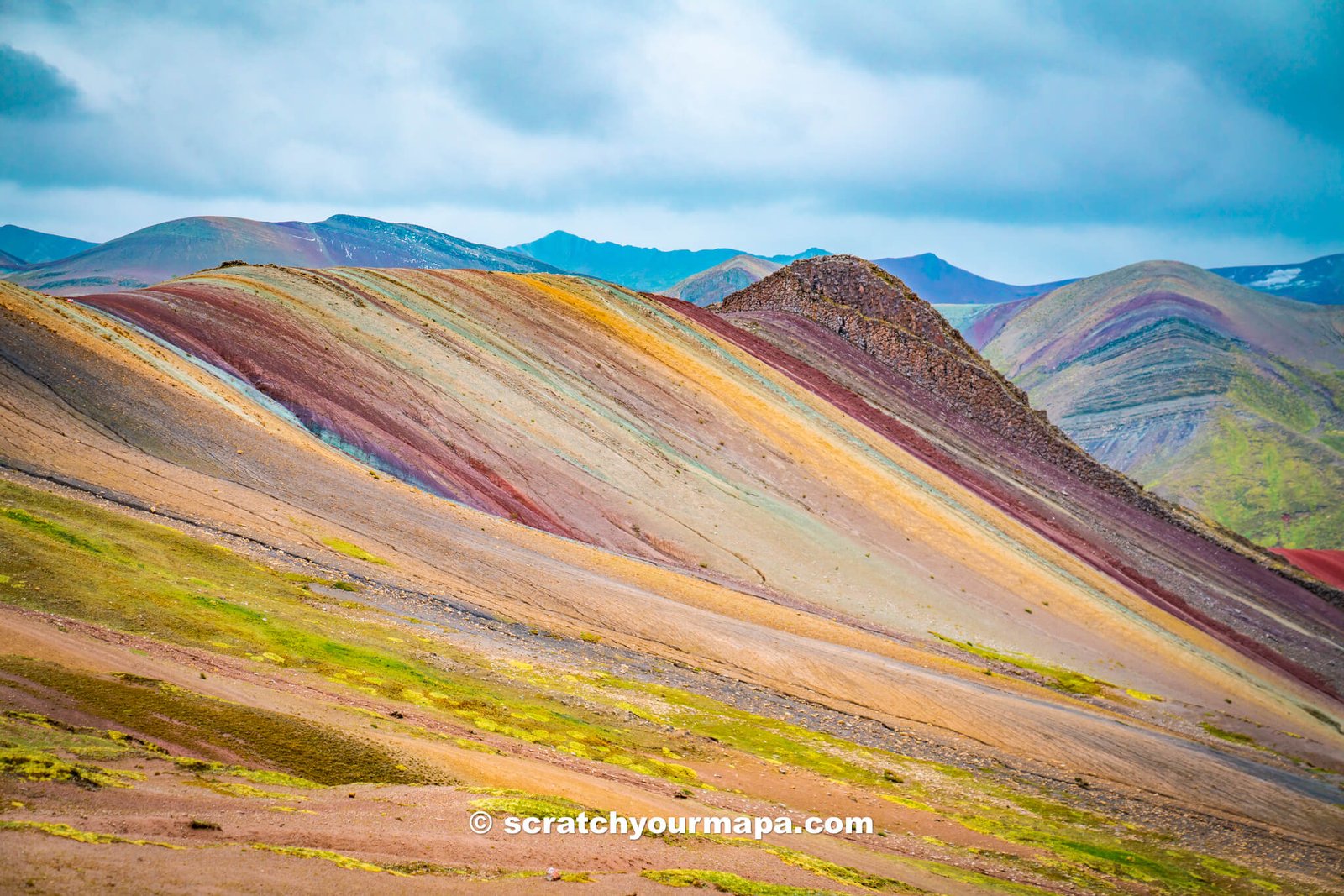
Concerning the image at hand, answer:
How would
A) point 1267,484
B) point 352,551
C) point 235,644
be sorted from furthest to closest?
point 1267,484, point 352,551, point 235,644

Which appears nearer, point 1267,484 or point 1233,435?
point 1267,484

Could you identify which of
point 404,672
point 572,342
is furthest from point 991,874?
point 572,342

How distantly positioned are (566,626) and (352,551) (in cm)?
782

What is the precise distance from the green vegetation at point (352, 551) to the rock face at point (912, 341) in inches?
2615

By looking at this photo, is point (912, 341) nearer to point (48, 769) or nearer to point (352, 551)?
point (352, 551)

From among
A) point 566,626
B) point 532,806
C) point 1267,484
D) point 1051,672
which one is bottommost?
point 532,806

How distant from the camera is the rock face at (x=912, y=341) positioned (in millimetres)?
85875

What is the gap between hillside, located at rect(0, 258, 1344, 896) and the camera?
49.6ft

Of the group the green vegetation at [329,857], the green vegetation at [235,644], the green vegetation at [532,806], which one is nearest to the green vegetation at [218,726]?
the green vegetation at [235,644]

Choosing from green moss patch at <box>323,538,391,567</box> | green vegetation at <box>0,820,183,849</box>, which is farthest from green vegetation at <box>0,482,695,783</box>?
green vegetation at <box>0,820,183,849</box>

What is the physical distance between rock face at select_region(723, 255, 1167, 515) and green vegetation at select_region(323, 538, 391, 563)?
6641 cm

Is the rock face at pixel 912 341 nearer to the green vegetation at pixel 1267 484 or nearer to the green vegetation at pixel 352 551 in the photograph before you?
the green vegetation at pixel 352 551

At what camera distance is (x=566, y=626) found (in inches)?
1273

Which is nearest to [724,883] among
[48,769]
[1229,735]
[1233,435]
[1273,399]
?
[48,769]
